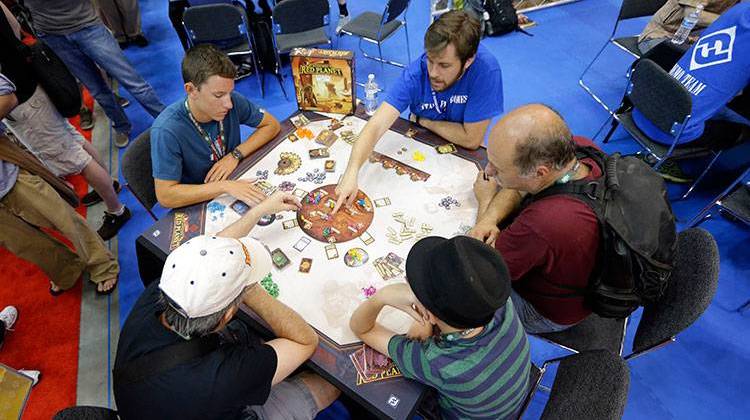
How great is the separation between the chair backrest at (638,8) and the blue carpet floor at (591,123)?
2.69 ft

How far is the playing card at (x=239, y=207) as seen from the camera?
214 cm

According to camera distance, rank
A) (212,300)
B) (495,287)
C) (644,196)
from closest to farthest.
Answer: (495,287)
(212,300)
(644,196)

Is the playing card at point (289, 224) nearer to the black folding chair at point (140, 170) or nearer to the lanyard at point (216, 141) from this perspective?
the lanyard at point (216, 141)

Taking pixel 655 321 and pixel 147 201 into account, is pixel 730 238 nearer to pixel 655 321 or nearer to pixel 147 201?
pixel 655 321

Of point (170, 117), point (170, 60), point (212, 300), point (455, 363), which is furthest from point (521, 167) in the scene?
point (170, 60)

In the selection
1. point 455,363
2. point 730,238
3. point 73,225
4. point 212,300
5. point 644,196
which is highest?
point 644,196

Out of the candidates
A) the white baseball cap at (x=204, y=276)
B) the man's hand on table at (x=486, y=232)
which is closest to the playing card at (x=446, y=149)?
the man's hand on table at (x=486, y=232)

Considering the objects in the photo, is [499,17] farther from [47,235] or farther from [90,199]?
[47,235]

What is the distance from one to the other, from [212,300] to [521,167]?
4.22 feet

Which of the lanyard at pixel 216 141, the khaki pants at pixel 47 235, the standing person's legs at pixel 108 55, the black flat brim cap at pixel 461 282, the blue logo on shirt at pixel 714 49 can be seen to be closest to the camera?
the black flat brim cap at pixel 461 282

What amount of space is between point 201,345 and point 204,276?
0.89 ft

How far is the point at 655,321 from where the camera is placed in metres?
1.90

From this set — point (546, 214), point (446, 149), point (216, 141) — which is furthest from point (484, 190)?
point (216, 141)

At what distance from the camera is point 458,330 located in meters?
1.33
